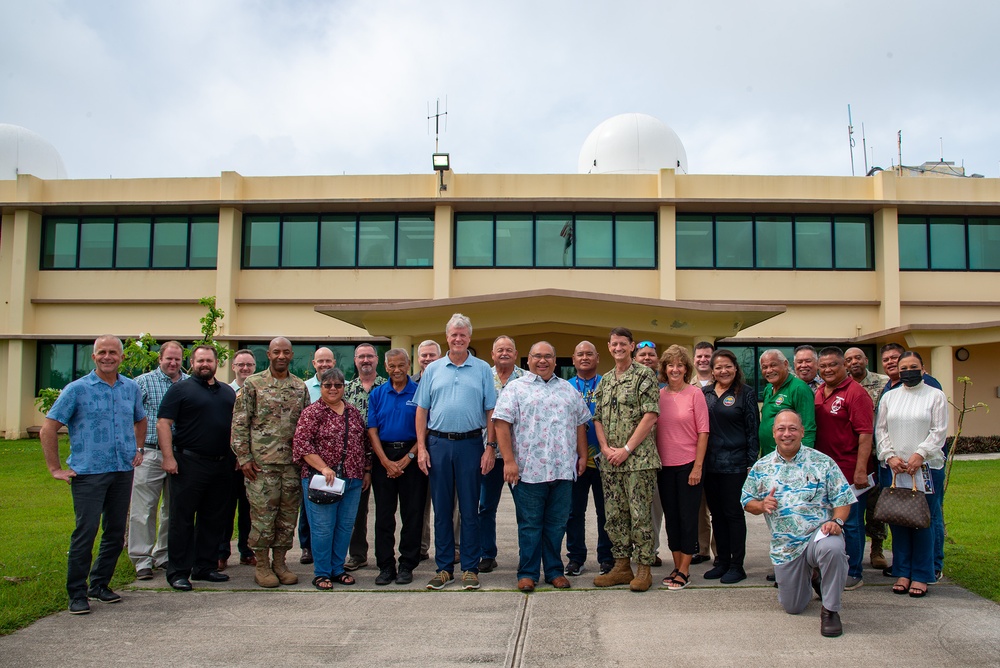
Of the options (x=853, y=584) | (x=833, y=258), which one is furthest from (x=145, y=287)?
(x=853, y=584)

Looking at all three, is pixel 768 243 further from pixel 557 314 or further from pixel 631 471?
pixel 631 471

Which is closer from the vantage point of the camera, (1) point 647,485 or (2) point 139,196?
(1) point 647,485

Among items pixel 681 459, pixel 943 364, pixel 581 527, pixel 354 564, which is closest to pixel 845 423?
pixel 681 459

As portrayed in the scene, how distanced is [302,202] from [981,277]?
652 inches

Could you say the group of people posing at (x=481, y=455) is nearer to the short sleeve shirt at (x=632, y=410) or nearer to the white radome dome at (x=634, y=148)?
the short sleeve shirt at (x=632, y=410)

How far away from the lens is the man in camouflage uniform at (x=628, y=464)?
5.89m

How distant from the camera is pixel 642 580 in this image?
585 cm

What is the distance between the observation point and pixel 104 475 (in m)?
5.68

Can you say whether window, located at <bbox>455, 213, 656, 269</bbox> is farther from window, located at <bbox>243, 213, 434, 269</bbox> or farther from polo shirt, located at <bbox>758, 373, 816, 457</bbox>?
polo shirt, located at <bbox>758, 373, 816, 457</bbox>

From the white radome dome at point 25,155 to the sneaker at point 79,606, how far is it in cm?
2208

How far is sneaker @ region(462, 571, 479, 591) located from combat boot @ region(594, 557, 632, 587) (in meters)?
0.90

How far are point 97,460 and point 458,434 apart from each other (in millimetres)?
2551

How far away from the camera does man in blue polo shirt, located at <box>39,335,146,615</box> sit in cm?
551

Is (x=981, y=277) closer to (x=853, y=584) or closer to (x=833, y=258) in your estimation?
(x=833, y=258)
